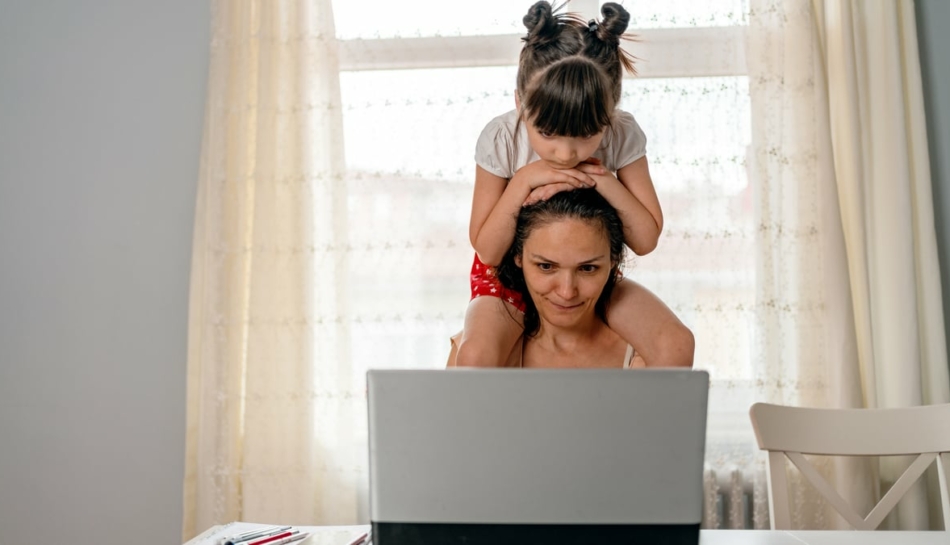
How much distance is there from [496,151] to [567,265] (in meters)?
0.31

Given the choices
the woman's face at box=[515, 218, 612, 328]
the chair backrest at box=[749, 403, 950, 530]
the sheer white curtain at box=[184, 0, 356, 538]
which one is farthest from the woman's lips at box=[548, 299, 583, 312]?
the sheer white curtain at box=[184, 0, 356, 538]

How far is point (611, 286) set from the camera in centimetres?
167

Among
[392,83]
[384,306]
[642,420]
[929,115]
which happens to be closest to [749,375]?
[929,115]

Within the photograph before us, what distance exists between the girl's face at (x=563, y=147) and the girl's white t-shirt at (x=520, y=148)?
146 millimetres

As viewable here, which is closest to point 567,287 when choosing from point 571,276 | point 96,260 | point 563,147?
point 571,276

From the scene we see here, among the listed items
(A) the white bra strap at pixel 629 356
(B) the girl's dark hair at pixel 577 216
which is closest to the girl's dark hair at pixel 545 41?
(B) the girl's dark hair at pixel 577 216

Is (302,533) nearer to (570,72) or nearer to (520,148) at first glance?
(520,148)

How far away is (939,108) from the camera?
9.27 ft

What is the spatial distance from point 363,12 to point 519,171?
1.59 m

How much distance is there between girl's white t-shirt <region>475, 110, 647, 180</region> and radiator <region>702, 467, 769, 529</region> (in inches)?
56.3

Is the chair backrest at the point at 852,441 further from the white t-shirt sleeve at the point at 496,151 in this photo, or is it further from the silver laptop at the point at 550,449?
the silver laptop at the point at 550,449

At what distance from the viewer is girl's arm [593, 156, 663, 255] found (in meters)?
1.56

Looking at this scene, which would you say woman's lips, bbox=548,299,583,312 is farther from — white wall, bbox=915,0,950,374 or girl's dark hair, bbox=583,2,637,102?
white wall, bbox=915,0,950,374

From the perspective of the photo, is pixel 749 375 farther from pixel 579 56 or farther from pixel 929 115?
pixel 579 56
